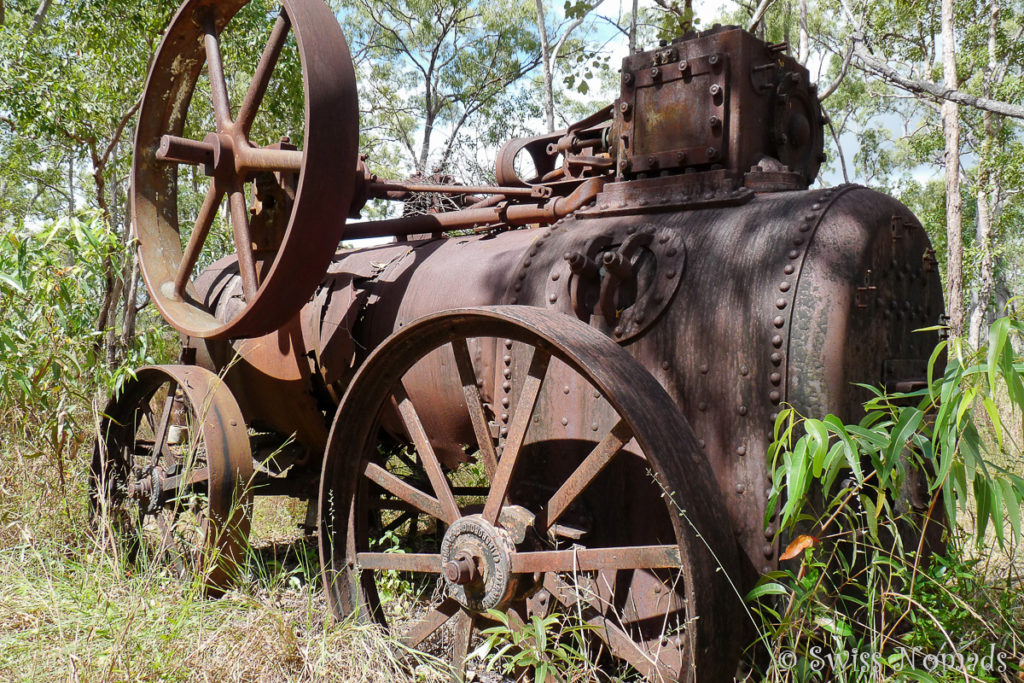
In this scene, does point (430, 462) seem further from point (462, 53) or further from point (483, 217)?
point (462, 53)

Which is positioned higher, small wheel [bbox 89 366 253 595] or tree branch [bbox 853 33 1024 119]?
tree branch [bbox 853 33 1024 119]

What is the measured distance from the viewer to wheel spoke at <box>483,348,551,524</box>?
245 centimetres

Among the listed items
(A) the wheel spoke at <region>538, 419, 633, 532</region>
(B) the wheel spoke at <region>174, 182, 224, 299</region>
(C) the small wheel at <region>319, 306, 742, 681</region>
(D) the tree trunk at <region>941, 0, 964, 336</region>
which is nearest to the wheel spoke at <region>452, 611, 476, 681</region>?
(C) the small wheel at <region>319, 306, 742, 681</region>

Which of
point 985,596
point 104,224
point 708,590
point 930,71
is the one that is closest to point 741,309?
point 708,590

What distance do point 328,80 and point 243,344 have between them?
5.34 ft

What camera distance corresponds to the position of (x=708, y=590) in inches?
80.5

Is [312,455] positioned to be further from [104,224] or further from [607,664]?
[607,664]

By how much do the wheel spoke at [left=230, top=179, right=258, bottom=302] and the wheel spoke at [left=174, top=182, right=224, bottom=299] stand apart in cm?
13

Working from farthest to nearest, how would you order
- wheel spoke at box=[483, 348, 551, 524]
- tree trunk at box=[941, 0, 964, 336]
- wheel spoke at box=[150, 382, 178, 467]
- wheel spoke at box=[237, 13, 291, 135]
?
tree trunk at box=[941, 0, 964, 336]
wheel spoke at box=[150, 382, 178, 467]
wheel spoke at box=[237, 13, 291, 135]
wheel spoke at box=[483, 348, 551, 524]

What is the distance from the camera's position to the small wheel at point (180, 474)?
3.46 m

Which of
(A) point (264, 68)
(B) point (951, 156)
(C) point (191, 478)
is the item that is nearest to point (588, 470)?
(C) point (191, 478)

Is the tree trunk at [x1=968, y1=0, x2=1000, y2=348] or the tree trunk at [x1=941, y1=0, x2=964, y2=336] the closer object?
the tree trunk at [x1=941, y1=0, x2=964, y2=336]

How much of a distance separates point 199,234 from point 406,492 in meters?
1.82

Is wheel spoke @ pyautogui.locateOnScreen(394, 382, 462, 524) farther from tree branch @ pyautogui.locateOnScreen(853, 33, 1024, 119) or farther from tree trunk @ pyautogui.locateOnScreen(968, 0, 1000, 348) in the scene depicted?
tree trunk @ pyautogui.locateOnScreen(968, 0, 1000, 348)
